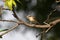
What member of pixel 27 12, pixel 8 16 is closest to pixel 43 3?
pixel 27 12

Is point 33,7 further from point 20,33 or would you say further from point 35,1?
point 20,33

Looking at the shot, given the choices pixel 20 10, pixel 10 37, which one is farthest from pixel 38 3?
pixel 10 37

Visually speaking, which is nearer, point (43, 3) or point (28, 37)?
point (43, 3)

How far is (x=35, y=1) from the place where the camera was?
A: 5.46 ft

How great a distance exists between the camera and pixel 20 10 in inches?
66.0

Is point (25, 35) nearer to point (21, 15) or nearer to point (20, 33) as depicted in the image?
point (20, 33)

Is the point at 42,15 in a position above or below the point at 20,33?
above

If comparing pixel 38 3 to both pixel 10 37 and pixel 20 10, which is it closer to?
pixel 20 10

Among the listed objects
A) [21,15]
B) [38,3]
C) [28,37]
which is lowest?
[28,37]

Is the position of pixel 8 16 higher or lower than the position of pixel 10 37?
higher

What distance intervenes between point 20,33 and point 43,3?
35cm

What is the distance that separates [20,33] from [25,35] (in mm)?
53

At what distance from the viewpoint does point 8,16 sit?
1.69 m

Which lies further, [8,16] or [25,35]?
[25,35]
